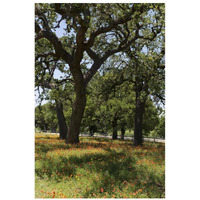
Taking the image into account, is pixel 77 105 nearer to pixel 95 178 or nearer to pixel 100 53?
pixel 100 53

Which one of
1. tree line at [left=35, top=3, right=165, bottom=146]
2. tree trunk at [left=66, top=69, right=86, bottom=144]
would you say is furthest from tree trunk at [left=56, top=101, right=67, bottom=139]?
tree trunk at [left=66, top=69, right=86, bottom=144]

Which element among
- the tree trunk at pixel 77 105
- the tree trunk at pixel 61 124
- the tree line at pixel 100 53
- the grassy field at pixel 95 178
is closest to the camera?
the grassy field at pixel 95 178

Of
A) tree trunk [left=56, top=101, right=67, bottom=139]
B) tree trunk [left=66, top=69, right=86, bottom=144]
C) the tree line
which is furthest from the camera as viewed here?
tree trunk [left=56, top=101, right=67, bottom=139]

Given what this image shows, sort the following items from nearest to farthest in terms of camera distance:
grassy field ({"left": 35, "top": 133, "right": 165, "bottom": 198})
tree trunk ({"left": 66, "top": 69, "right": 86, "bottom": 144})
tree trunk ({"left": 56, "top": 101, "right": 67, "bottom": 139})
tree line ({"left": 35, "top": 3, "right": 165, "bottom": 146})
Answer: grassy field ({"left": 35, "top": 133, "right": 165, "bottom": 198}) → tree line ({"left": 35, "top": 3, "right": 165, "bottom": 146}) → tree trunk ({"left": 66, "top": 69, "right": 86, "bottom": 144}) → tree trunk ({"left": 56, "top": 101, "right": 67, "bottom": 139})

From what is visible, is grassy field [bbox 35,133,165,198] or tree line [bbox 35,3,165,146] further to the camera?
tree line [bbox 35,3,165,146]

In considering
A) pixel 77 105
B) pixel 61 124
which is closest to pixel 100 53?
pixel 77 105

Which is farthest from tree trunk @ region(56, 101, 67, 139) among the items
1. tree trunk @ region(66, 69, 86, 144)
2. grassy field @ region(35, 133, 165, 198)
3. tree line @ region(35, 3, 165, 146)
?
grassy field @ region(35, 133, 165, 198)

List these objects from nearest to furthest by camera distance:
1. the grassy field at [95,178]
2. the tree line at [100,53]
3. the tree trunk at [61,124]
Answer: the grassy field at [95,178]
the tree line at [100,53]
the tree trunk at [61,124]

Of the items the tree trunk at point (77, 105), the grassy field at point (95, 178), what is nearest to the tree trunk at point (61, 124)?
the tree trunk at point (77, 105)

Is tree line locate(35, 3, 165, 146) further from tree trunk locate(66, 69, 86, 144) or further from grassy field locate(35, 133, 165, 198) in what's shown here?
grassy field locate(35, 133, 165, 198)

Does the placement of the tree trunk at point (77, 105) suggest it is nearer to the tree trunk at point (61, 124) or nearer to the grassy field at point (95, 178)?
the grassy field at point (95, 178)

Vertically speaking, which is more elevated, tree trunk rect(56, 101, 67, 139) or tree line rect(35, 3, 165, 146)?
tree line rect(35, 3, 165, 146)
